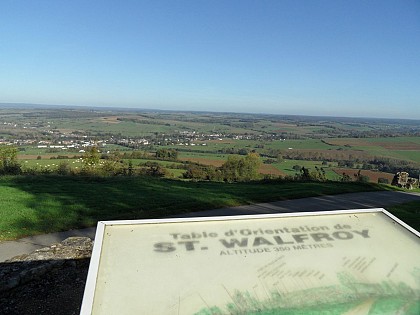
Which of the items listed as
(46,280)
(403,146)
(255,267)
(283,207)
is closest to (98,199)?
(46,280)

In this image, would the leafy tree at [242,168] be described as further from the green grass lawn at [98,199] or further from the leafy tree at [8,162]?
the leafy tree at [8,162]

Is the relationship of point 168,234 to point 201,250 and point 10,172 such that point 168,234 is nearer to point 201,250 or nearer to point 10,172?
point 201,250

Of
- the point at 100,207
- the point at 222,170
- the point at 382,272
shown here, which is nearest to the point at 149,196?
the point at 100,207

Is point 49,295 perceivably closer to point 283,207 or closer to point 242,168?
point 283,207

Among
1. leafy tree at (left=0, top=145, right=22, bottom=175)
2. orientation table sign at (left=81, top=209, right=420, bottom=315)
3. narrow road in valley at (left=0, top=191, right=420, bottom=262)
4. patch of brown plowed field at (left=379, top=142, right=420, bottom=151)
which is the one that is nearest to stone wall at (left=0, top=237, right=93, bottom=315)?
narrow road in valley at (left=0, top=191, right=420, bottom=262)

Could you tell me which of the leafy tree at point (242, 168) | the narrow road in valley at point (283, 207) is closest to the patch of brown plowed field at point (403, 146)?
the leafy tree at point (242, 168)
